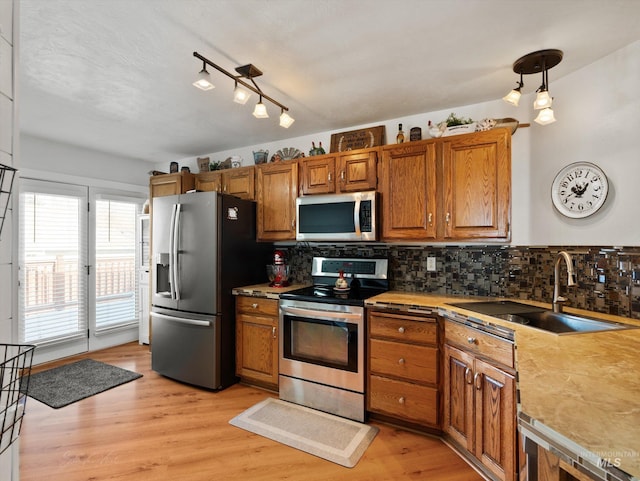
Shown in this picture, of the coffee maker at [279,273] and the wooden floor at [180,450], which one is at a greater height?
the coffee maker at [279,273]

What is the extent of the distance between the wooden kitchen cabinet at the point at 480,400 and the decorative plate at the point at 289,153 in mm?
2211

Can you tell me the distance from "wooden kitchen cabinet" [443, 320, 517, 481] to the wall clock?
109 centimetres

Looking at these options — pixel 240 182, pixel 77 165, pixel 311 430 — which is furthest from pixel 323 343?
pixel 77 165

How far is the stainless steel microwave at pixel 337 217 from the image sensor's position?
2.65 m

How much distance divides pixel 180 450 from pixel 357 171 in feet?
7.99

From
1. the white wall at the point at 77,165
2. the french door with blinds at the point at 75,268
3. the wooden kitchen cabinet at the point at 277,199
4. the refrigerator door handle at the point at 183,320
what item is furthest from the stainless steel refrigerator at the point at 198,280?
the white wall at the point at 77,165

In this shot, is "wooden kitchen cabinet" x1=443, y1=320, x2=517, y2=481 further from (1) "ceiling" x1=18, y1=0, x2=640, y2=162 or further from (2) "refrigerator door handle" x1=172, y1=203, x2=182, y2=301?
(2) "refrigerator door handle" x1=172, y1=203, x2=182, y2=301

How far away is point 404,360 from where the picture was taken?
225 cm

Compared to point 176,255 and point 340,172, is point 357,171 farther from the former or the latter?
point 176,255

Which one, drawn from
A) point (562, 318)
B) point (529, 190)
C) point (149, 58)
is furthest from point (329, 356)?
point (149, 58)

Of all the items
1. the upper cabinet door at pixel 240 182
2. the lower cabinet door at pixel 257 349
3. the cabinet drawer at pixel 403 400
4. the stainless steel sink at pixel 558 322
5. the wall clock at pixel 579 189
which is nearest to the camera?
the stainless steel sink at pixel 558 322

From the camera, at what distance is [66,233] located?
3.72 m

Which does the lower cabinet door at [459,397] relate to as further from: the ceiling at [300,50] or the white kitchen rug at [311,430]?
the ceiling at [300,50]

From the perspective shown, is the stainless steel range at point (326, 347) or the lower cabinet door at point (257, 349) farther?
the lower cabinet door at point (257, 349)
